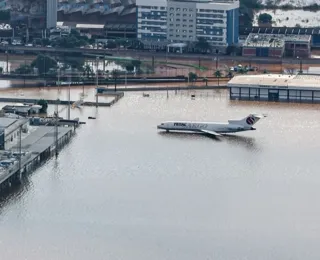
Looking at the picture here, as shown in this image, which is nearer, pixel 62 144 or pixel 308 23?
pixel 62 144

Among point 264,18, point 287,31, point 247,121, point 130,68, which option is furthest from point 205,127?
point 264,18

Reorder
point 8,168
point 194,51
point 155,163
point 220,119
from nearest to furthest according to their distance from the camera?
point 8,168, point 155,163, point 220,119, point 194,51

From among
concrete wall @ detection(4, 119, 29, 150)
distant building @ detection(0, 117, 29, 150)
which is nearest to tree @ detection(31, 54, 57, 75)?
distant building @ detection(0, 117, 29, 150)

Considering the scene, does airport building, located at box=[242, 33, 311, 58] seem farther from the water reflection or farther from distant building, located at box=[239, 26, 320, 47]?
the water reflection

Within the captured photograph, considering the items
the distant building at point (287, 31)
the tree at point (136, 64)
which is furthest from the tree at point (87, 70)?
the distant building at point (287, 31)

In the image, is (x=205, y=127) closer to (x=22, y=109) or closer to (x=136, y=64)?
(x=22, y=109)

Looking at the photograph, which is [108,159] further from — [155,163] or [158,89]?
[158,89]

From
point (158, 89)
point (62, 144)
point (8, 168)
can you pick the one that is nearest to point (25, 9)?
point (158, 89)
